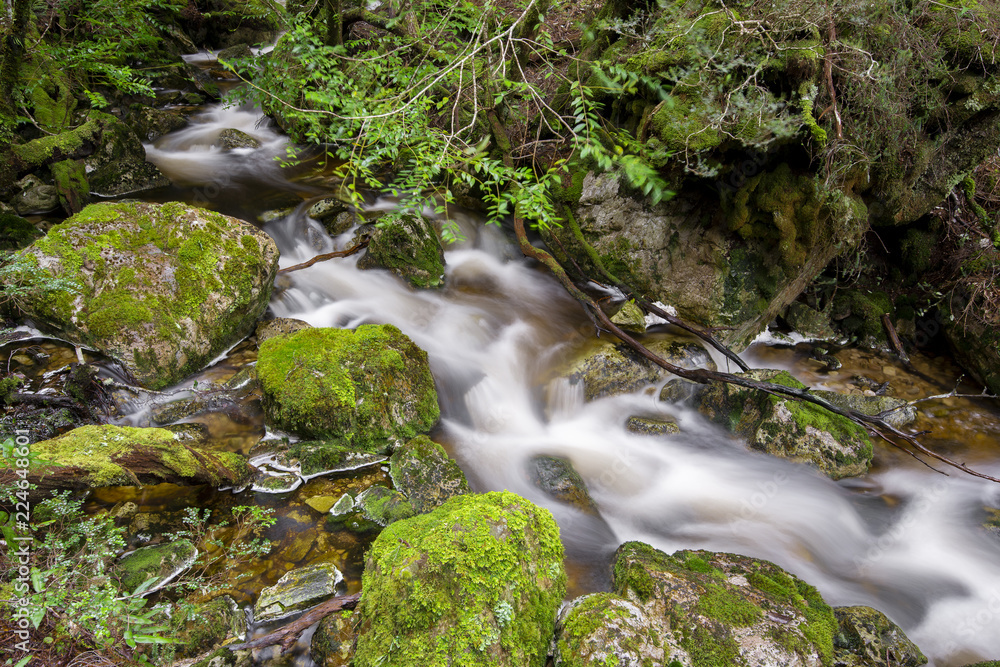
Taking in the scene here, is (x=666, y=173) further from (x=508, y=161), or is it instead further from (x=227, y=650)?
(x=227, y=650)

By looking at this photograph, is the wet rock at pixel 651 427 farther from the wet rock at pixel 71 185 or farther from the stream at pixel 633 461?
the wet rock at pixel 71 185

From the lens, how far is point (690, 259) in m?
6.28

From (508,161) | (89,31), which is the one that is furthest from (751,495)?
(89,31)

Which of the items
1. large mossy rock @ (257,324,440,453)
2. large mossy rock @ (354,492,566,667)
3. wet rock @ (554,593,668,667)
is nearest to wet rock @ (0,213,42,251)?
large mossy rock @ (257,324,440,453)

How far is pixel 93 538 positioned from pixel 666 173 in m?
5.87

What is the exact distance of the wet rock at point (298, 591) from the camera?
117 inches

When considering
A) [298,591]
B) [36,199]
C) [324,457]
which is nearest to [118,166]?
[36,199]

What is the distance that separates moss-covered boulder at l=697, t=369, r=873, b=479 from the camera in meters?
4.85

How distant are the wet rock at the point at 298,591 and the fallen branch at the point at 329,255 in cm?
451

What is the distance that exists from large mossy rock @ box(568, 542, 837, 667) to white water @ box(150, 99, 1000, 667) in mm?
889

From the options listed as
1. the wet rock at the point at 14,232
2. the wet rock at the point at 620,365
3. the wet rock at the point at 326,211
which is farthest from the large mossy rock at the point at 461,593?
the wet rock at the point at 14,232

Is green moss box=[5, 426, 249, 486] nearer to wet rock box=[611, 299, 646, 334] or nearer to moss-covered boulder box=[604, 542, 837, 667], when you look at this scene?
moss-covered boulder box=[604, 542, 837, 667]

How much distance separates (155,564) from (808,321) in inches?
321

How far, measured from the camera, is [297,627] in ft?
9.14
